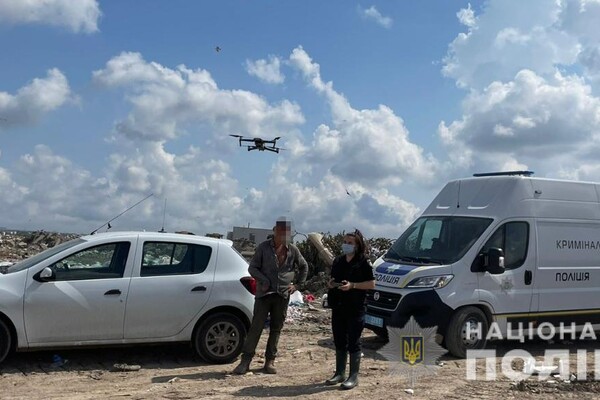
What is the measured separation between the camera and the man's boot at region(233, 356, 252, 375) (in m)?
8.21

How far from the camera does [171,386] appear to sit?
24.9 ft

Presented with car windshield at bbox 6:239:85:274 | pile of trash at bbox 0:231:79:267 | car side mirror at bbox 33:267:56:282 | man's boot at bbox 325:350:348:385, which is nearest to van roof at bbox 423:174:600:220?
man's boot at bbox 325:350:348:385

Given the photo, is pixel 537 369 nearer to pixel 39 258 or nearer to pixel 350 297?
pixel 350 297

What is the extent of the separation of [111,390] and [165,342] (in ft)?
4.20

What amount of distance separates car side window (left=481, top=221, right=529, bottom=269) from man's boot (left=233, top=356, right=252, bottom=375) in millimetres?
4186

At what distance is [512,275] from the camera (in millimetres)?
10016

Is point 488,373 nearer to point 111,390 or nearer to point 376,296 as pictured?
point 376,296

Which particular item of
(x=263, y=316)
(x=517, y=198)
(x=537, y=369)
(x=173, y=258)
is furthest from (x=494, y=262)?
(x=173, y=258)

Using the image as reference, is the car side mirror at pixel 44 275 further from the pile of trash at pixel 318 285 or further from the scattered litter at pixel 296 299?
the pile of trash at pixel 318 285

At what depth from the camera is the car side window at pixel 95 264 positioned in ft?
26.9

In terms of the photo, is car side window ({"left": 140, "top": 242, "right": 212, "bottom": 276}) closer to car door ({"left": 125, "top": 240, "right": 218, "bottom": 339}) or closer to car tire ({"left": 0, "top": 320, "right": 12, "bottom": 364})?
car door ({"left": 125, "top": 240, "right": 218, "bottom": 339})

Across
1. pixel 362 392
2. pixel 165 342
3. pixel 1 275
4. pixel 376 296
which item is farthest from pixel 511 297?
pixel 1 275

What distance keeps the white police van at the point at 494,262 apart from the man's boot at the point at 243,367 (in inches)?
93.6

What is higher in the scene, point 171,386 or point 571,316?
point 571,316
